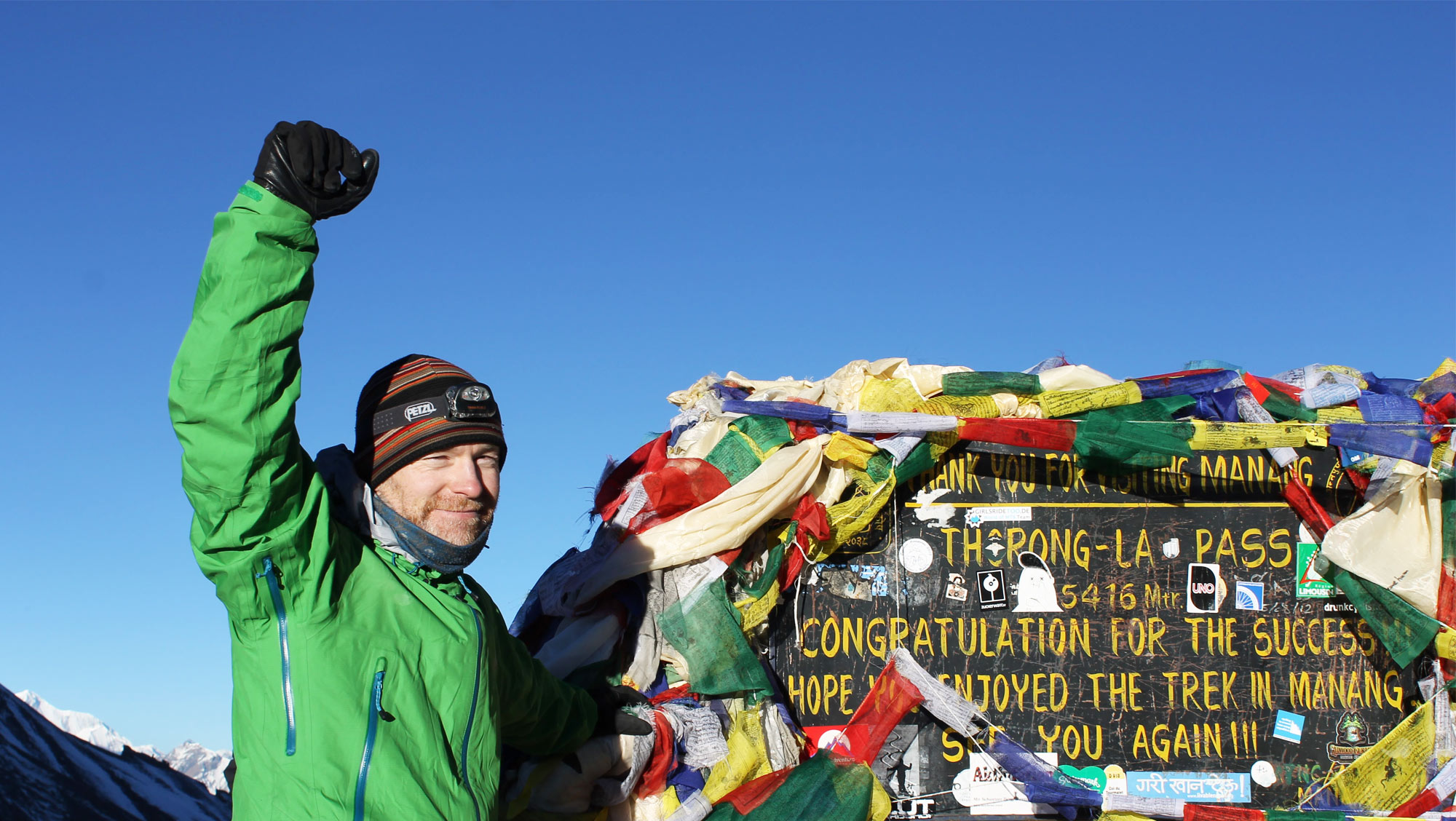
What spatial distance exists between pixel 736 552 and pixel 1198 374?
2093 millimetres

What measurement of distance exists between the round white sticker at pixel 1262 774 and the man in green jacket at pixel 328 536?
127 inches

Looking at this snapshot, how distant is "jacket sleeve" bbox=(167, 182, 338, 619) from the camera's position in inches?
83.4

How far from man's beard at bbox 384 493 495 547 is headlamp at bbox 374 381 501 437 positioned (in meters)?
0.18

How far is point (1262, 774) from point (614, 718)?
2604 millimetres

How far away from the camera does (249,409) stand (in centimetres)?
214

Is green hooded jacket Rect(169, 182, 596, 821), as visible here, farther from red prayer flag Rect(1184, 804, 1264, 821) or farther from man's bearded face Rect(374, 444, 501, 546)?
red prayer flag Rect(1184, 804, 1264, 821)

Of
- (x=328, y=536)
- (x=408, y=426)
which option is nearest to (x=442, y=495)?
(x=408, y=426)

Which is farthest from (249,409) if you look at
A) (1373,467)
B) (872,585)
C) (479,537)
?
(1373,467)

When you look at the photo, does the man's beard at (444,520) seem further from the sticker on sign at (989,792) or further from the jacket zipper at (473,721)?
the sticker on sign at (989,792)

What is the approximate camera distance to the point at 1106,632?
15.6 ft

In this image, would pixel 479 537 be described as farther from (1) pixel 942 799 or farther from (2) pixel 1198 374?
(2) pixel 1198 374

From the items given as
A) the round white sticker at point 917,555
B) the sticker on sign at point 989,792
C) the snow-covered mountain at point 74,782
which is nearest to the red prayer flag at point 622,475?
the round white sticker at point 917,555

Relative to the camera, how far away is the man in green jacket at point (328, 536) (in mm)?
2145

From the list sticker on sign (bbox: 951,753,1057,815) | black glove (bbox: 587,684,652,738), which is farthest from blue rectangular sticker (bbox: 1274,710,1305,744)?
black glove (bbox: 587,684,652,738)
